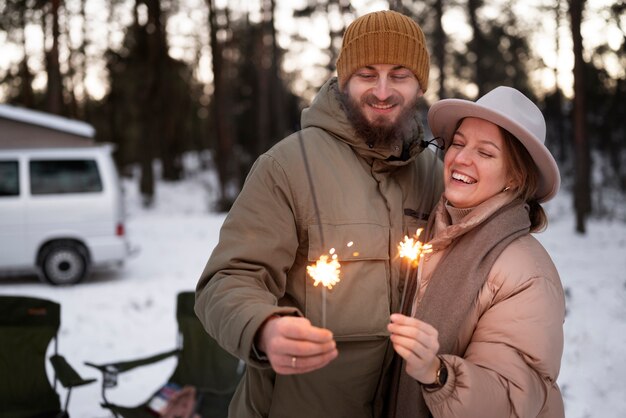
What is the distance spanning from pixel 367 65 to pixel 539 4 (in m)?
18.3

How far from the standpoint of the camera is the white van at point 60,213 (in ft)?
30.5

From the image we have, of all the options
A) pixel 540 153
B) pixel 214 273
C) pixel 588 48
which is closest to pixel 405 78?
pixel 540 153

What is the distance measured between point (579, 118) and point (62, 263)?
40.6ft

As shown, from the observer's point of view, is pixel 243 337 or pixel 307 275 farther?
pixel 307 275

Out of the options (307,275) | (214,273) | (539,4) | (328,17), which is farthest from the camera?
(328,17)

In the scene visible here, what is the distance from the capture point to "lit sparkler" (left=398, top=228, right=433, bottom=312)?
1979 millimetres

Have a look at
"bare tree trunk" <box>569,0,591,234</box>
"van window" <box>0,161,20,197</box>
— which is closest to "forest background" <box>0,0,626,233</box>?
"bare tree trunk" <box>569,0,591,234</box>

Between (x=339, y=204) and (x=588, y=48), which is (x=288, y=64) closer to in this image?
(x=588, y=48)

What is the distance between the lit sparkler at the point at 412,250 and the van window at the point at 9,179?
878 cm

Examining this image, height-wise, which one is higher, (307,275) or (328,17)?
(328,17)

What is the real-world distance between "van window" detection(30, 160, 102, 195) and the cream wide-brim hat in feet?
27.2

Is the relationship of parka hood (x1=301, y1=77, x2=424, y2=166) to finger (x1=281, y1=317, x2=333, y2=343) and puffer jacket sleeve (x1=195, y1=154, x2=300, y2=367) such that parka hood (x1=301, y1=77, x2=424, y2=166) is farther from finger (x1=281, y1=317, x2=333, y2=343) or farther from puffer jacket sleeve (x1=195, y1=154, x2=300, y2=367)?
finger (x1=281, y1=317, x2=333, y2=343)

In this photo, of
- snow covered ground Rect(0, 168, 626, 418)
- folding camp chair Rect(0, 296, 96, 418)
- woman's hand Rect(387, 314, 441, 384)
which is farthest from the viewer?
snow covered ground Rect(0, 168, 626, 418)

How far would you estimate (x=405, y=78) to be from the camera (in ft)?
7.48
